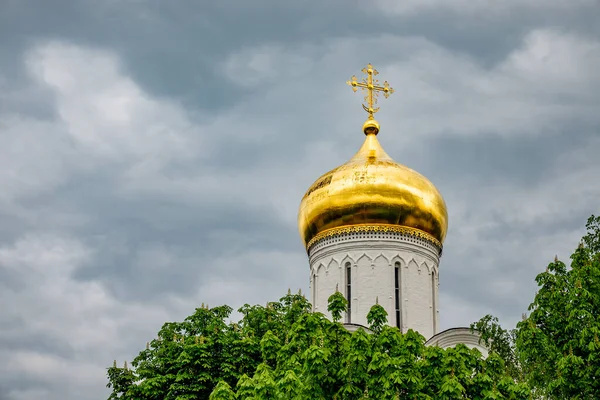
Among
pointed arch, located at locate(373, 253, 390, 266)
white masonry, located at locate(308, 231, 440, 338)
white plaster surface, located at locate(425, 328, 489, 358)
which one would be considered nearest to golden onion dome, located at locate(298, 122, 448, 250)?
white masonry, located at locate(308, 231, 440, 338)

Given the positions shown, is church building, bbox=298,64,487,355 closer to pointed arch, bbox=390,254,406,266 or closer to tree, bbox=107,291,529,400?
pointed arch, bbox=390,254,406,266

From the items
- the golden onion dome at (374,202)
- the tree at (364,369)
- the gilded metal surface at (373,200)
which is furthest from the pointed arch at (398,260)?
the tree at (364,369)

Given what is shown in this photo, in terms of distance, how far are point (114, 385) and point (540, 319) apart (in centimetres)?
1052

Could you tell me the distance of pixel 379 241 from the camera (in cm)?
2709

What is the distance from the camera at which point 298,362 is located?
15711 millimetres

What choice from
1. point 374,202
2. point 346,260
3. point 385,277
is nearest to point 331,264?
point 346,260

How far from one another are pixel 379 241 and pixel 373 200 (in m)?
1.29

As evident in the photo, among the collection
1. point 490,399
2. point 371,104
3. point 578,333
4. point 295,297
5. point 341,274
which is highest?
point 371,104

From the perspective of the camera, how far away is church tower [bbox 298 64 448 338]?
26.8 meters

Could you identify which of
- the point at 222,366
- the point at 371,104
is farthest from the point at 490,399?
the point at 371,104

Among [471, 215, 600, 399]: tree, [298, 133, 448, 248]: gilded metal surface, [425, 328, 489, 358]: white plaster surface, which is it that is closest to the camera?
[471, 215, 600, 399]: tree

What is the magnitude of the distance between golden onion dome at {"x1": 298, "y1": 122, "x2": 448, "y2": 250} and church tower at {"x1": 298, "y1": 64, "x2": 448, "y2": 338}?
0.10ft

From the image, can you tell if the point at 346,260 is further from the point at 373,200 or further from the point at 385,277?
the point at 373,200

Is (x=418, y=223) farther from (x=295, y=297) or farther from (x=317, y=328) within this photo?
(x=317, y=328)
